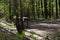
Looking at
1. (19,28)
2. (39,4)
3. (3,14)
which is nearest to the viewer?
(19,28)

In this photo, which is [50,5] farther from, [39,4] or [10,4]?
[10,4]

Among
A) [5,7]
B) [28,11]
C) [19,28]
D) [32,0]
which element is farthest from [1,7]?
[19,28]

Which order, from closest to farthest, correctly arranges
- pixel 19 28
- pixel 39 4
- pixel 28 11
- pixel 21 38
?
pixel 21 38
pixel 19 28
pixel 28 11
pixel 39 4

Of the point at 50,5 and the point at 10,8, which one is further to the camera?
the point at 50,5

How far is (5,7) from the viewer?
1111 inches

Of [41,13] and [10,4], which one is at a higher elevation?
[10,4]

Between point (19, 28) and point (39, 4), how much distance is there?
24899 mm

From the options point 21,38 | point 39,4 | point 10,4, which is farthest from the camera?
point 39,4

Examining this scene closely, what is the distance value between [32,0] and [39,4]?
199 cm

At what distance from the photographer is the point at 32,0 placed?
34.5 m

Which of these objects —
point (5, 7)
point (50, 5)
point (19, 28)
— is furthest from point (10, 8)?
point (19, 28)

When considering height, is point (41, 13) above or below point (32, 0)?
below

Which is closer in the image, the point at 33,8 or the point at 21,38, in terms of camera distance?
the point at 21,38

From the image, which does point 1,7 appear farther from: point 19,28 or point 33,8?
point 19,28
